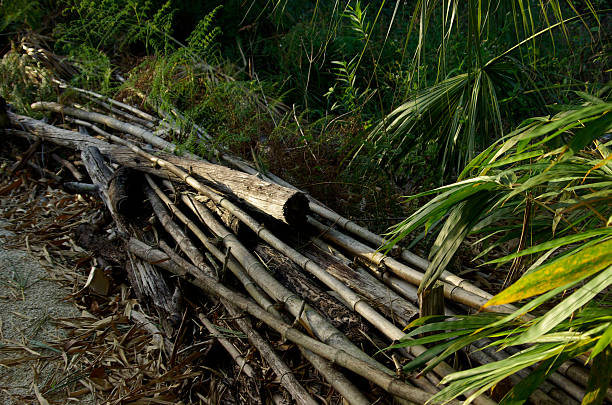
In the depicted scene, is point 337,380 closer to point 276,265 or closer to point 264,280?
point 264,280

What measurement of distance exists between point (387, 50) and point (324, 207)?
2.45 m

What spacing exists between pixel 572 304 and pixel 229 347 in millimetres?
1520

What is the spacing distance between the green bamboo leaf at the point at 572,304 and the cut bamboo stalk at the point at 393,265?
72 cm

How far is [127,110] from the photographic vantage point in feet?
14.0

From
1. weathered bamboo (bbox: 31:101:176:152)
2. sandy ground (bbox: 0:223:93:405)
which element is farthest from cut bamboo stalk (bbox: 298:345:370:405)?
weathered bamboo (bbox: 31:101:176:152)

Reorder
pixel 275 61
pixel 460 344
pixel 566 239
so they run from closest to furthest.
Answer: pixel 566 239, pixel 460 344, pixel 275 61

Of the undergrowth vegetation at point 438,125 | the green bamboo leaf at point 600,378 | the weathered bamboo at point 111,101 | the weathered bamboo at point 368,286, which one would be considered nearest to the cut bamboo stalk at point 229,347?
the weathered bamboo at point 368,286

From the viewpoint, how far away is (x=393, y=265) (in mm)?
2322

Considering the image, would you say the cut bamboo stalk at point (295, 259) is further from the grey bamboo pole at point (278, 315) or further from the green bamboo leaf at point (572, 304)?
the green bamboo leaf at point (572, 304)

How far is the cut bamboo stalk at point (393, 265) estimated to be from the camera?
1.99m

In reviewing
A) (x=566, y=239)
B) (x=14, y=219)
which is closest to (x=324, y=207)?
(x=566, y=239)

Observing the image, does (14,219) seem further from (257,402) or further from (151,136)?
(257,402)

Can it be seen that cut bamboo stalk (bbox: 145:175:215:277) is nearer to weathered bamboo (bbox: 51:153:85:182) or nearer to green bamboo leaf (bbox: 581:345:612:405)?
weathered bamboo (bbox: 51:153:85:182)

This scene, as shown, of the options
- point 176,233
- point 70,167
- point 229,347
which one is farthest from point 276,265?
point 70,167
